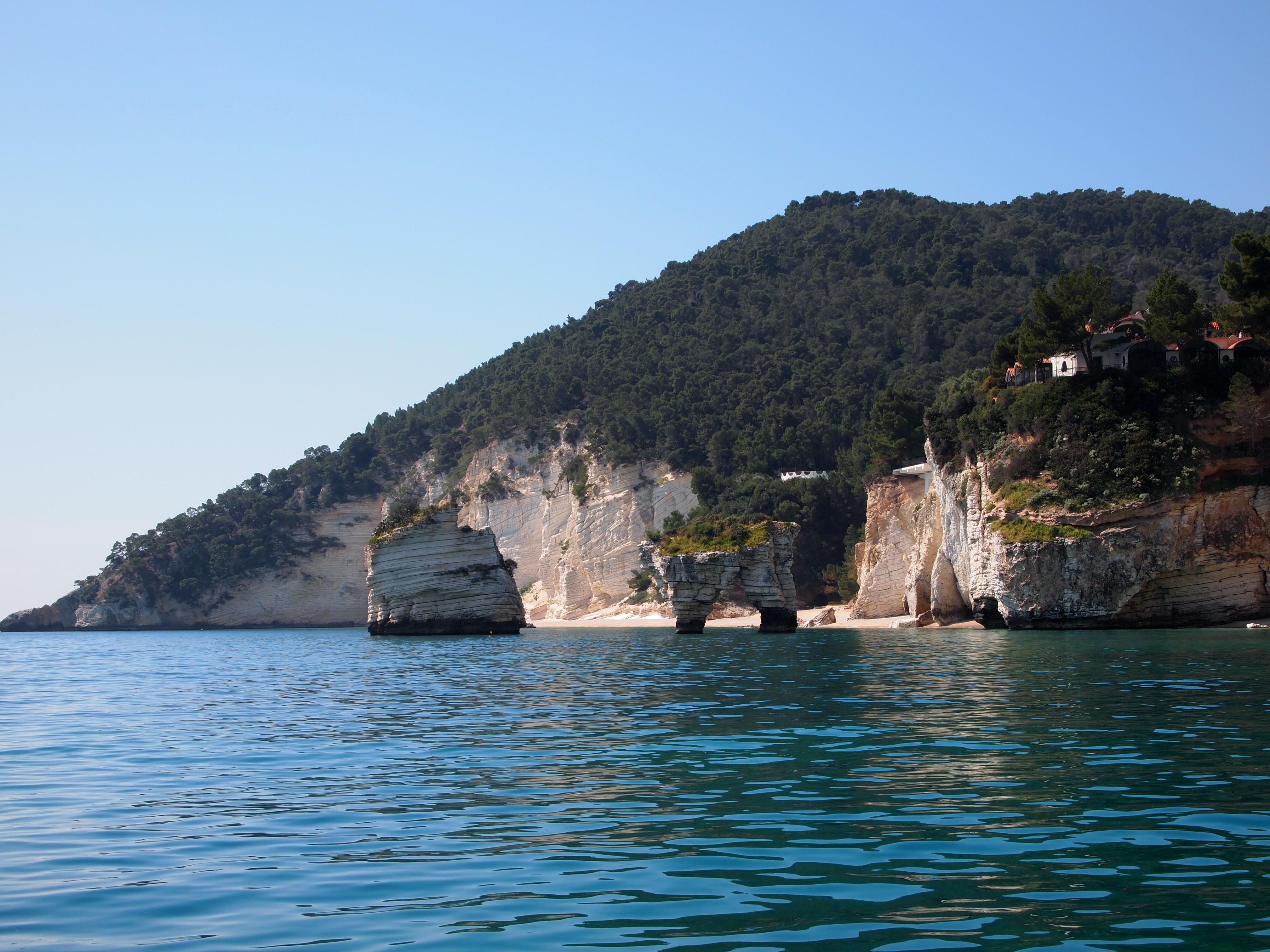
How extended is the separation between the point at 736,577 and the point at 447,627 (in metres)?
15.4

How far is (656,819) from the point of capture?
1026 centimetres

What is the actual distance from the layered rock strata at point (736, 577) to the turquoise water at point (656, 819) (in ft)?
95.1

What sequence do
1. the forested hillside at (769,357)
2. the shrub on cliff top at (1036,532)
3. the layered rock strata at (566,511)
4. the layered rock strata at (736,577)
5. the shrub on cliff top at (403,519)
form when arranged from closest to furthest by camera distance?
the shrub on cliff top at (1036,532), the layered rock strata at (736,577), the shrub on cliff top at (403,519), the forested hillside at (769,357), the layered rock strata at (566,511)

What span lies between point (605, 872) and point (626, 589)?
8413cm

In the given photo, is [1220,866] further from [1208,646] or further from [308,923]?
[1208,646]

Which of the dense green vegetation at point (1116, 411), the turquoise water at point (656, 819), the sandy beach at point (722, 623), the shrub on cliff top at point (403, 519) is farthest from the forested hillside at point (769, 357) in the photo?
the turquoise water at point (656, 819)

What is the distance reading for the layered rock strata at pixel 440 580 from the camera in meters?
55.3

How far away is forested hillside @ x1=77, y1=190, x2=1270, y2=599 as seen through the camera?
9169 centimetres

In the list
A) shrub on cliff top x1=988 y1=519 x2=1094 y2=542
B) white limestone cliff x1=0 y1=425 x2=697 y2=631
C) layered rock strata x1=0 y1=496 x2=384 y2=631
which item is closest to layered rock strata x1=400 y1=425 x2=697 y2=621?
white limestone cliff x1=0 y1=425 x2=697 y2=631

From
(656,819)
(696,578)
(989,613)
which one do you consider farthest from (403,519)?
(656,819)

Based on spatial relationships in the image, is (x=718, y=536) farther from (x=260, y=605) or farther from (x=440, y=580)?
(x=260, y=605)

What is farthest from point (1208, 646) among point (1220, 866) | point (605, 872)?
point (605, 872)

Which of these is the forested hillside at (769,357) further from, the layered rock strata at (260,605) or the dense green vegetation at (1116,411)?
the dense green vegetation at (1116,411)

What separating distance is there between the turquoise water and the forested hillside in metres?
58.9
